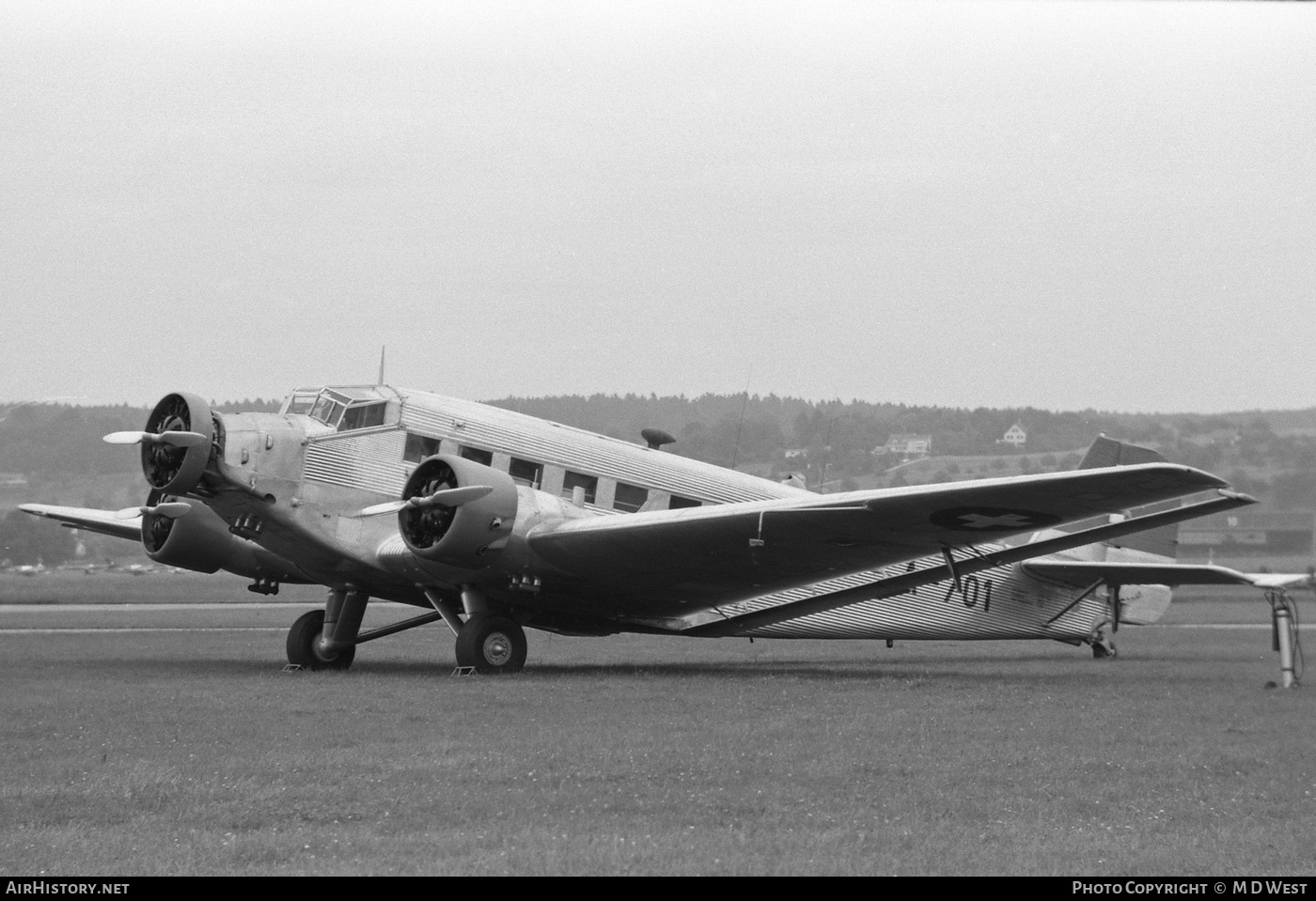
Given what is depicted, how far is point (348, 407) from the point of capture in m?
16.8

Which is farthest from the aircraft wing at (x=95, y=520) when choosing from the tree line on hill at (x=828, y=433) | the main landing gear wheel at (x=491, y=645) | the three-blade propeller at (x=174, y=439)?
the main landing gear wheel at (x=491, y=645)

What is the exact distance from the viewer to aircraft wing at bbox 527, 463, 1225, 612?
535 inches

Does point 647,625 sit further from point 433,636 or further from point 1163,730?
point 433,636

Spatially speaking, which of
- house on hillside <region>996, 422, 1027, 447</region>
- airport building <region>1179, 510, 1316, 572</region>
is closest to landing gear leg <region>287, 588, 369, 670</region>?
airport building <region>1179, 510, 1316, 572</region>

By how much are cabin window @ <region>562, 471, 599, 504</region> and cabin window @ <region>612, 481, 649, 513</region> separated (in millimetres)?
299

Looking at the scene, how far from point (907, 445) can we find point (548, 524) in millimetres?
22258

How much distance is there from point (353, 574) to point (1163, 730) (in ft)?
31.5

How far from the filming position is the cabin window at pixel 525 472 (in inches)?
680

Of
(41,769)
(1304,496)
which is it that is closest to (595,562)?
(41,769)

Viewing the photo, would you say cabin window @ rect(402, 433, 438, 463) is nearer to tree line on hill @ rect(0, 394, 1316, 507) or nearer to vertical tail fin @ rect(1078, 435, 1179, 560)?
tree line on hill @ rect(0, 394, 1316, 507)

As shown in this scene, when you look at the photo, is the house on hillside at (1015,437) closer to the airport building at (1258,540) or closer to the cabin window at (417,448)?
the airport building at (1258,540)
